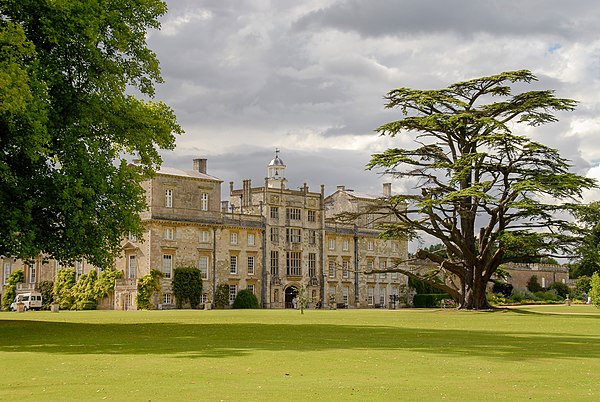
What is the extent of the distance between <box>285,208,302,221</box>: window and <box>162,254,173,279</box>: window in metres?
12.6

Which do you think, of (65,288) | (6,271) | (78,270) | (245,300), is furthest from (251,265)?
(6,271)

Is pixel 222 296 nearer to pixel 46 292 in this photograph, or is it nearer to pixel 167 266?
pixel 167 266

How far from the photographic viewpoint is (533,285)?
96125 millimetres

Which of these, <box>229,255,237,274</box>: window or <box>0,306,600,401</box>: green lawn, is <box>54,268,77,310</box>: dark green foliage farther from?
<box>0,306,600,401</box>: green lawn

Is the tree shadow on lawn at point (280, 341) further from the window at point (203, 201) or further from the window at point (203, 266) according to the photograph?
the window at point (203, 201)

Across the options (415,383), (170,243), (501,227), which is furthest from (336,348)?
(170,243)

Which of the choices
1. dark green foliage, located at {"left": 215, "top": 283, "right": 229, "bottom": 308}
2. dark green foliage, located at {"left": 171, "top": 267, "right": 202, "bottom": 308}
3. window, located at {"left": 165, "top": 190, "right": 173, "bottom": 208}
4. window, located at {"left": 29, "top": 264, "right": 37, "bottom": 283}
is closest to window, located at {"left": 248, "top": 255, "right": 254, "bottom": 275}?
dark green foliage, located at {"left": 215, "top": 283, "right": 229, "bottom": 308}

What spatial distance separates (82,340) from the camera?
21422 mm

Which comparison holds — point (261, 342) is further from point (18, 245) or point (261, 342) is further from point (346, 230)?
point (346, 230)

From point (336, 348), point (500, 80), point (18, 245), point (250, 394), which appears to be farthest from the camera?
point (500, 80)

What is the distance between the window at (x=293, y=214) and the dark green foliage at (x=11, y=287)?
21811 mm

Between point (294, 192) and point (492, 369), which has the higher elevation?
point (294, 192)

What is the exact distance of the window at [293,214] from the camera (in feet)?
240

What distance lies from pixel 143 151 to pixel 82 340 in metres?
8.62
